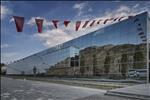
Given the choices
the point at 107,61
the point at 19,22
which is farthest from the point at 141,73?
the point at 19,22

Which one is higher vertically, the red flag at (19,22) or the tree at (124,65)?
the red flag at (19,22)

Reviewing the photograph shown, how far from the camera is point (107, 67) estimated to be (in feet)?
138

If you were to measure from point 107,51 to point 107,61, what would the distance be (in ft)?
5.49

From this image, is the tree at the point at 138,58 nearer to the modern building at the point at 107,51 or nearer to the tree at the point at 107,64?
the modern building at the point at 107,51

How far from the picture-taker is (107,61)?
42625mm

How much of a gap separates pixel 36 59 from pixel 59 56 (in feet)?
85.6

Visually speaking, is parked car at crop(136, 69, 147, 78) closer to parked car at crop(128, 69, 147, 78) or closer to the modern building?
parked car at crop(128, 69, 147, 78)

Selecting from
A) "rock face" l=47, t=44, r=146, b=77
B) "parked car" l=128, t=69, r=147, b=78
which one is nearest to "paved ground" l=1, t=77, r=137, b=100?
"parked car" l=128, t=69, r=147, b=78

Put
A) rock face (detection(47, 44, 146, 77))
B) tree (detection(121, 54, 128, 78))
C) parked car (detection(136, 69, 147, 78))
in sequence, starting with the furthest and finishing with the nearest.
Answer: tree (detection(121, 54, 128, 78)) < rock face (detection(47, 44, 146, 77)) < parked car (detection(136, 69, 147, 78))

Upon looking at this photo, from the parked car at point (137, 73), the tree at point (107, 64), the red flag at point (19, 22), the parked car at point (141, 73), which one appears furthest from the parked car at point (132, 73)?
the red flag at point (19, 22)

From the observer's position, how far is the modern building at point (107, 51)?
112 ft

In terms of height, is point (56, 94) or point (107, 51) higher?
point (107, 51)

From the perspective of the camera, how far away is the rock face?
34.8 meters

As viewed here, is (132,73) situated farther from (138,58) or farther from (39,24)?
(39,24)
